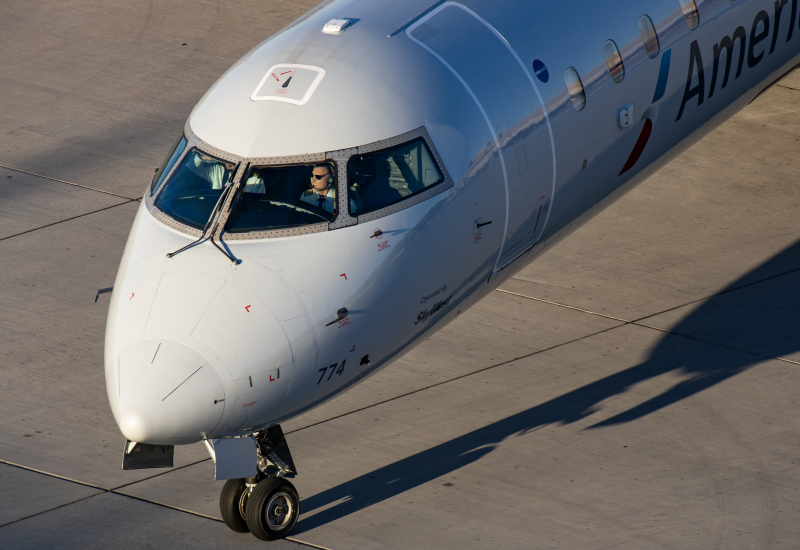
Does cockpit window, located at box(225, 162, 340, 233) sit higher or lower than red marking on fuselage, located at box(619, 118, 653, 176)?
higher

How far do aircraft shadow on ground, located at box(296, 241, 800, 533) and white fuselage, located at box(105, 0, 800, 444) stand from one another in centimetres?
168

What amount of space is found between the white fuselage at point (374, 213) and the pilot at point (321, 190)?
7 centimetres

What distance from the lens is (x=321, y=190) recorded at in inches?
356

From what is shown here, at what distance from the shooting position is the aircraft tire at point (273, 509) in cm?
988

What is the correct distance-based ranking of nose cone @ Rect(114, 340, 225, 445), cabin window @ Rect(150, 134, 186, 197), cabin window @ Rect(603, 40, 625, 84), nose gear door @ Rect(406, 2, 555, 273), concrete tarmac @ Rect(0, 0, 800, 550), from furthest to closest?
cabin window @ Rect(603, 40, 625, 84) → concrete tarmac @ Rect(0, 0, 800, 550) → nose gear door @ Rect(406, 2, 555, 273) → cabin window @ Rect(150, 134, 186, 197) → nose cone @ Rect(114, 340, 225, 445)

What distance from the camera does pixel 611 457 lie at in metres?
11.2

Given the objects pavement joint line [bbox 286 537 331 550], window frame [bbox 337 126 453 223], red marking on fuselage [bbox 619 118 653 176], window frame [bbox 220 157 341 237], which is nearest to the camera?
window frame [bbox 220 157 341 237]

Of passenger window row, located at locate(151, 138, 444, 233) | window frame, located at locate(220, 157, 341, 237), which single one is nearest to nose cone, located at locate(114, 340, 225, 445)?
window frame, located at locate(220, 157, 341, 237)

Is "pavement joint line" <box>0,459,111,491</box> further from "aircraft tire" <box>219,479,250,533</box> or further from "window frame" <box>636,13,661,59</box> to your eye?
"window frame" <box>636,13,661,59</box>

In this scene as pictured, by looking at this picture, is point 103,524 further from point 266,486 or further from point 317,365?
point 317,365

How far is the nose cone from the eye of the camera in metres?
8.33

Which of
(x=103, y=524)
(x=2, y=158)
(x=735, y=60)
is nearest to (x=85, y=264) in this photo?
(x=2, y=158)

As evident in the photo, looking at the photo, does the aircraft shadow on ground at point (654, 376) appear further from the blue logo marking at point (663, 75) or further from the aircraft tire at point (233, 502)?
the blue logo marking at point (663, 75)

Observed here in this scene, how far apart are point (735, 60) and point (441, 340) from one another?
4170mm
